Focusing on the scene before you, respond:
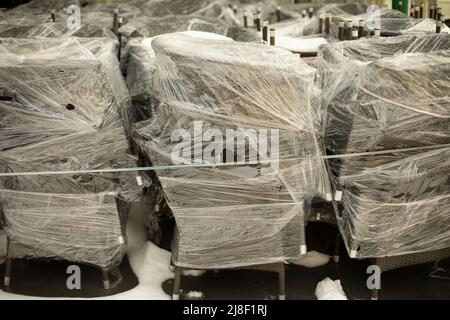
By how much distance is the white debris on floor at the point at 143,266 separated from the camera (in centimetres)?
209

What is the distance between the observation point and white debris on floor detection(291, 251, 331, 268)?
2.30m

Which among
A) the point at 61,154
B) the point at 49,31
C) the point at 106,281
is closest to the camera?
the point at 61,154

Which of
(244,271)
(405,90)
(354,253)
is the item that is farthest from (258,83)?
(244,271)

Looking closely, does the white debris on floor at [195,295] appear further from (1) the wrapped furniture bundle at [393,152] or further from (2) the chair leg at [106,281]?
(1) the wrapped furniture bundle at [393,152]

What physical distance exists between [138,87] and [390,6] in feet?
8.55

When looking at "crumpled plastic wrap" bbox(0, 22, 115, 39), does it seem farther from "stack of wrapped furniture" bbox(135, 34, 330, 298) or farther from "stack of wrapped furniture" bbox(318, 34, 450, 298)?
"stack of wrapped furniture" bbox(318, 34, 450, 298)

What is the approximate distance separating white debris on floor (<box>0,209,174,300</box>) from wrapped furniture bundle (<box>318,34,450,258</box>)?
2.74 ft

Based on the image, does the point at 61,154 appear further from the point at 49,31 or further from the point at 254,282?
the point at 49,31

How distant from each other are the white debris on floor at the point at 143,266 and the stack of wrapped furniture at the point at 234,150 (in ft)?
0.92

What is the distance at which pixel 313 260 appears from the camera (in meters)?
2.33

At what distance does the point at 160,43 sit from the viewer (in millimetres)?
1795

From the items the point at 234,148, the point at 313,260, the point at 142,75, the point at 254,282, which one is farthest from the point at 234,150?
the point at 142,75

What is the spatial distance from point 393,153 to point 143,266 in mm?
1217
